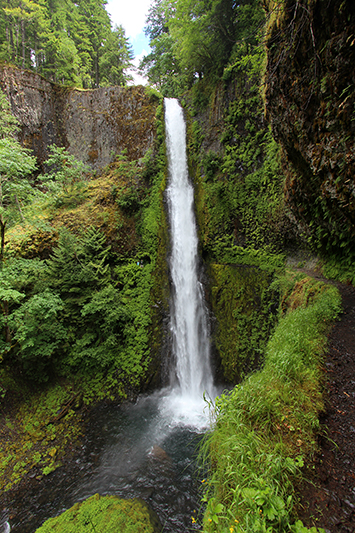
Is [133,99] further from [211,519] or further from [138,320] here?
[211,519]

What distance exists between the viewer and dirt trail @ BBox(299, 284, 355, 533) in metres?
1.58

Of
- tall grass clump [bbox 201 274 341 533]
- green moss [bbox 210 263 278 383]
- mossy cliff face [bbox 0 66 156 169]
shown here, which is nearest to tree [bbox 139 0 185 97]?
mossy cliff face [bbox 0 66 156 169]

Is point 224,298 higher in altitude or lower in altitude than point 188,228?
lower

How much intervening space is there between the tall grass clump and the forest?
0.02 metres

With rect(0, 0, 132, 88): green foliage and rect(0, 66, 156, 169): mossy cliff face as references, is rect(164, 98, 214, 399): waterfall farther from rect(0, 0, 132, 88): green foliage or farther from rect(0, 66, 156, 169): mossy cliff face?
rect(0, 0, 132, 88): green foliage

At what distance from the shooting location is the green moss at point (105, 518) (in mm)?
3936

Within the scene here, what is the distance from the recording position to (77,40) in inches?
784

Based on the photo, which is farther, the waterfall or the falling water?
the waterfall

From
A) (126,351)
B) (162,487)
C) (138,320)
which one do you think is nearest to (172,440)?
(162,487)

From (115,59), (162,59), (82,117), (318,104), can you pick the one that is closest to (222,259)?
(318,104)

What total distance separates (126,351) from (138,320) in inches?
46.7

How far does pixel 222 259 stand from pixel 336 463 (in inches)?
306

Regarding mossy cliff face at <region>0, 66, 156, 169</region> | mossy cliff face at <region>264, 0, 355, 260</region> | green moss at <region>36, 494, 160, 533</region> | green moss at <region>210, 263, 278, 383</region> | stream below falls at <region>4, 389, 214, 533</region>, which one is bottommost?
stream below falls at <region>4, 389, 214, 533</region>

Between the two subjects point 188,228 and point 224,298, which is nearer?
point 224,298
